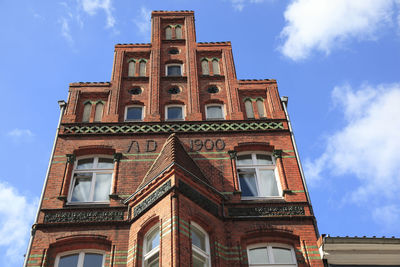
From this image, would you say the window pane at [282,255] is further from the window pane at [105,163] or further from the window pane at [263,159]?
the window pane at [105,163]

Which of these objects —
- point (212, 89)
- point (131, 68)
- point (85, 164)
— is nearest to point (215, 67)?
point (212, 89)

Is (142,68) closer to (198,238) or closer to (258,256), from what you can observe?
(198,238)

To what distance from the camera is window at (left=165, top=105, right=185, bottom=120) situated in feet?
61.1

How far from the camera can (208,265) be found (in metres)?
12.5

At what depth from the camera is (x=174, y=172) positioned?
44.6 ft

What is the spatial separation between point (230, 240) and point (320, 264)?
2495 mm

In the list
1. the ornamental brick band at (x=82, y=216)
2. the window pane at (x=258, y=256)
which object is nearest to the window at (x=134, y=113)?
the ornamental brick band at (x=82, y=216)

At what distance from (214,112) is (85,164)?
5373 mm

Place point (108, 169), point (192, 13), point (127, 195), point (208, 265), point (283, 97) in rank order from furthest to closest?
point (192, 13)
point (283, 97)
point (108, 169)
point (127, 195)
point (208, 265)

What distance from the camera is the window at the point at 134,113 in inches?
732

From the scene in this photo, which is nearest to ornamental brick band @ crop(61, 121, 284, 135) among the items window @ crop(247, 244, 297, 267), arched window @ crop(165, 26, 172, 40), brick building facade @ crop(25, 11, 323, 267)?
brick building facade @ crop(25, 11, 323, 267)

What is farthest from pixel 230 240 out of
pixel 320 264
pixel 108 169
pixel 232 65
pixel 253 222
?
pixel 232 65

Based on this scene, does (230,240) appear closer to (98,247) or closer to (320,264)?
(320,264)

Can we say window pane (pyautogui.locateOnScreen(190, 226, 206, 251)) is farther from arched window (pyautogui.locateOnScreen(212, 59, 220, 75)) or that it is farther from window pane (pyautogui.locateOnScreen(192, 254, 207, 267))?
arched window (pyautogui.locateOnScreen(212, 59, 220, 75))
